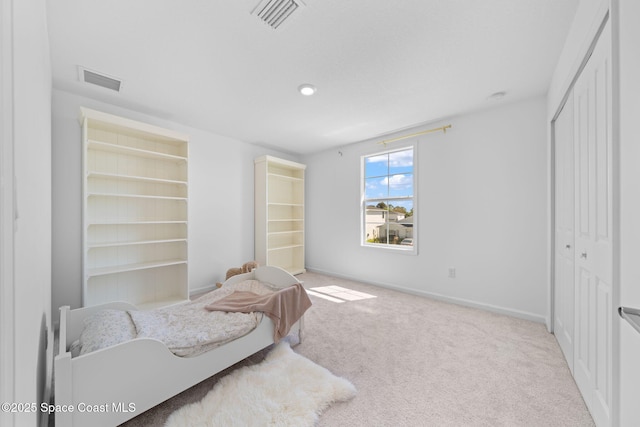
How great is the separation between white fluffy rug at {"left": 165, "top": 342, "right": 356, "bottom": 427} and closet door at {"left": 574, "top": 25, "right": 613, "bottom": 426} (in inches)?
53.1

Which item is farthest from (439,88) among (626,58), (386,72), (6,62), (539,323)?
(6,62)

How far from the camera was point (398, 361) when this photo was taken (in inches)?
75.1

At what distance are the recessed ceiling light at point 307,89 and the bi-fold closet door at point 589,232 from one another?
1934mm

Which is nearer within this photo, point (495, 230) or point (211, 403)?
point (211, 403)

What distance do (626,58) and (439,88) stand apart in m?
1.68

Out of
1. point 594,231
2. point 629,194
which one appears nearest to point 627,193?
point 629,194

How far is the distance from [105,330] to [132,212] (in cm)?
192

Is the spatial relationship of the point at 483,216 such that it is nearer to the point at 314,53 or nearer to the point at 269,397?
the point at 314,53

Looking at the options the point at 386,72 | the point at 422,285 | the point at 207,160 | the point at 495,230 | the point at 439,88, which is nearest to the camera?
the point at 386,72

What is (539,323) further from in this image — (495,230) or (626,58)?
(626,58)

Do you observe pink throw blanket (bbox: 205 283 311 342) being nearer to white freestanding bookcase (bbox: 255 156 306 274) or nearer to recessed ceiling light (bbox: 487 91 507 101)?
white freestanding bookcase (bbox: 255 156 306 274)

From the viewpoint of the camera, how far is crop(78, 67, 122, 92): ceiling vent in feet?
7.02

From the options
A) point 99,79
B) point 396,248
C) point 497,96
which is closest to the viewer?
point 99,79

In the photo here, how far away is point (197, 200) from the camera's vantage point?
3527 millimetres
